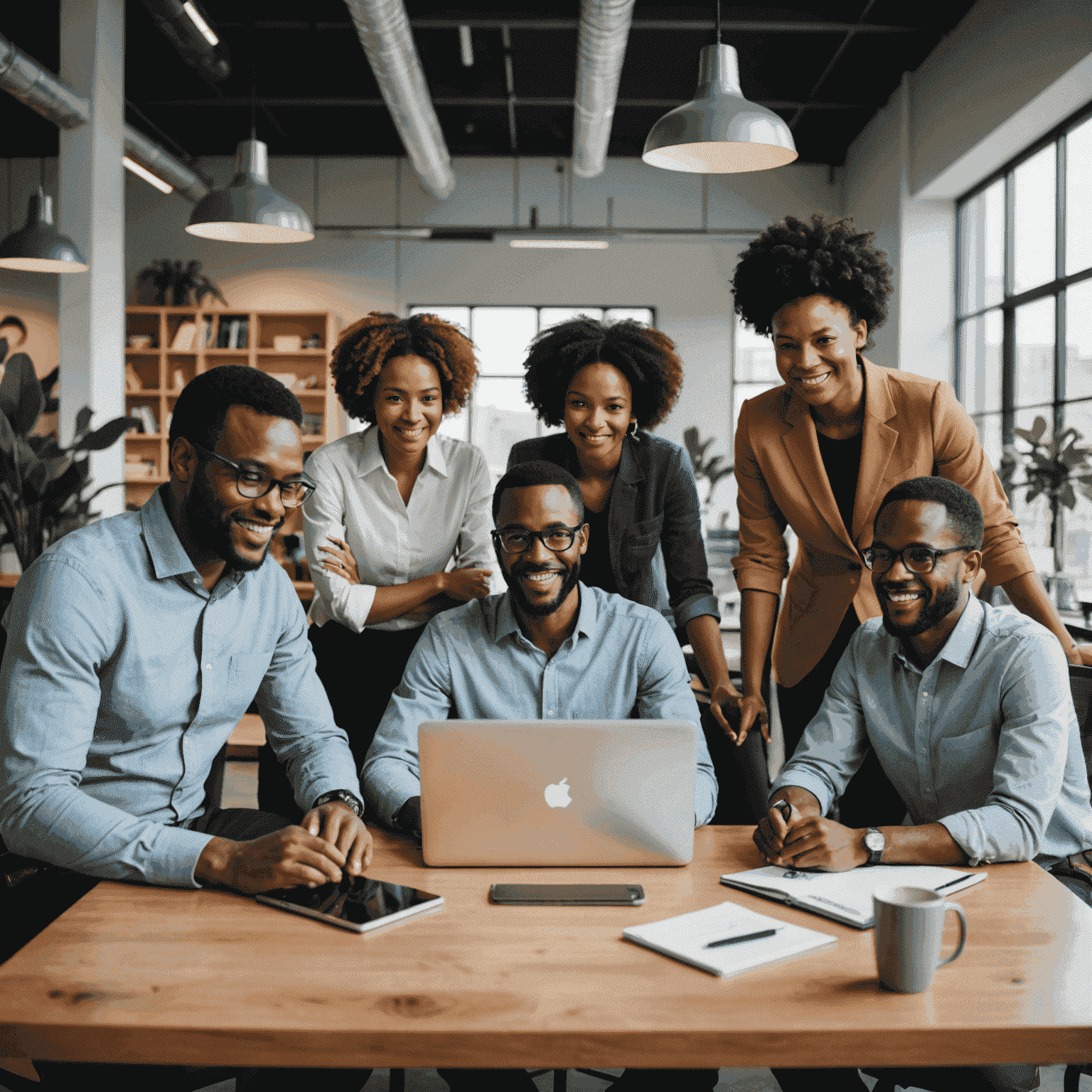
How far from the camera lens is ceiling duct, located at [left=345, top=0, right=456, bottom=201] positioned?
16.8 ft

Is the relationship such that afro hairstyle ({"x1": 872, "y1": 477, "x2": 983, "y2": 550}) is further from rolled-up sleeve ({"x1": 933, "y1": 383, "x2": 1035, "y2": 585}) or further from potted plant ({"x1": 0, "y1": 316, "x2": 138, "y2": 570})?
potted plant ({"x1": 0, "y1": 316, "x2": 138, "y2": 570})

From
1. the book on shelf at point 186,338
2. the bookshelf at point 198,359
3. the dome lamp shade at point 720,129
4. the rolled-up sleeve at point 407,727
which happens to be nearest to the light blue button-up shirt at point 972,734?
the rolled-up sleeve at point 407,727

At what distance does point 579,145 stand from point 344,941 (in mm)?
7097

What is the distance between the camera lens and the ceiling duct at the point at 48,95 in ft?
17.0

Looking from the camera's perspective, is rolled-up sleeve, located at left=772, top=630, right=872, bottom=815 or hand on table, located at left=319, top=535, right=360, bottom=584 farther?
hand on table, located at left=319, top=535, right=360, bottom=584

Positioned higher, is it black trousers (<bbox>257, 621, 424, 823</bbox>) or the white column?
the white column

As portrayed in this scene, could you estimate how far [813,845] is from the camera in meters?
1.40

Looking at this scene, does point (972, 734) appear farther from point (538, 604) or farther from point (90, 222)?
point (90, 222)

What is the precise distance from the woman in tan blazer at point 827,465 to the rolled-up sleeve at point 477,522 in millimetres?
588

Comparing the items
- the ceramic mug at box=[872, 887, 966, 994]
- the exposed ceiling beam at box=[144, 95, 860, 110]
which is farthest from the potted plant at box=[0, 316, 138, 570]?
the exposed ceiling beam at box=[144, 95, 860, 110]

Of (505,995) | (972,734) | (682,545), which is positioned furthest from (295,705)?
(972,734)

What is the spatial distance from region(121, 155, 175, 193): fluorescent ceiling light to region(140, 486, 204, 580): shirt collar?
5.63m

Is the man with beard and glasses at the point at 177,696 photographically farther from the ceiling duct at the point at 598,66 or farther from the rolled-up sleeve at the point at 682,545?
the ceiling duct at the point at 598,66

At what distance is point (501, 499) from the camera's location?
76.7 inches
